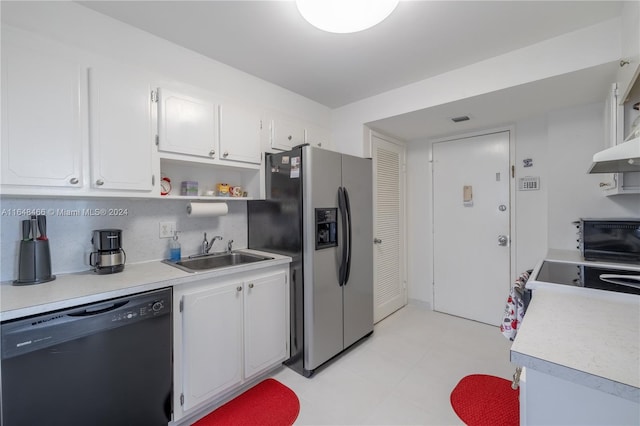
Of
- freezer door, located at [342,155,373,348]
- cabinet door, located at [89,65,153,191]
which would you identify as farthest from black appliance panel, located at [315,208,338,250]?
cabinet door, located at [89,65,153,191]

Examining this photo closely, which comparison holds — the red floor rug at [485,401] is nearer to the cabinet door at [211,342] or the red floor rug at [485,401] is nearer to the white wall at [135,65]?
the cabinet door at [211,342]

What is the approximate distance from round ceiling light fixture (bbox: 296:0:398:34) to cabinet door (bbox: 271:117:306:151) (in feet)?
4.01

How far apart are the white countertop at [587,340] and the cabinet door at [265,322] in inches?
61.4

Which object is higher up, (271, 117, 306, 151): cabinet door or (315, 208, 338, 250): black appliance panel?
(271, 117, 306, 151): cabinet door

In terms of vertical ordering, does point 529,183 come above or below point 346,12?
below

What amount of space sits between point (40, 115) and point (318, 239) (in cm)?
175

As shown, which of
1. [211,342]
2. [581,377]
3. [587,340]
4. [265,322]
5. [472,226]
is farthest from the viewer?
[472,226]

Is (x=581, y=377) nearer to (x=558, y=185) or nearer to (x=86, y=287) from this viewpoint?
(x=86, y=287)

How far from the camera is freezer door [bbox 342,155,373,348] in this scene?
2408mm

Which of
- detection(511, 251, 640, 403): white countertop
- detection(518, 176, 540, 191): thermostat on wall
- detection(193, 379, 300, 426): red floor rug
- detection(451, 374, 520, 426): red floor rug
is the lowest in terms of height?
detection(193, 379, 300, 426): red floor rug

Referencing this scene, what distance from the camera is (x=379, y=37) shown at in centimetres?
187

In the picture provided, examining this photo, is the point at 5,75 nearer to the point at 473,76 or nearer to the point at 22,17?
the point at 22,17

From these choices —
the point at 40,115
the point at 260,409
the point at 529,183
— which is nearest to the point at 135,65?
the point at 40,115

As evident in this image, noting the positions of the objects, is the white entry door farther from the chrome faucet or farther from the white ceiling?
the chrome faucet
